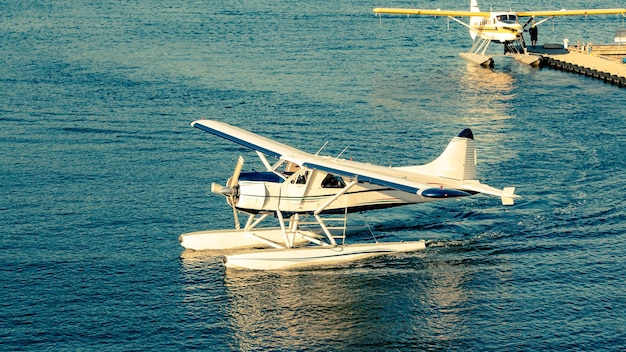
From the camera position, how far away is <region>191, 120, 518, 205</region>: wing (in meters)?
30.9

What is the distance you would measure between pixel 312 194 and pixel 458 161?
618 cm

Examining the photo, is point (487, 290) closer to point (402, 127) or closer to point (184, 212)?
point (184, 212)

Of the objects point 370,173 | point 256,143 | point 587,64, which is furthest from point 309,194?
point 587,64

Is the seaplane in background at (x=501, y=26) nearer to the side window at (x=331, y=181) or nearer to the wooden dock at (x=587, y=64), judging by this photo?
the wooden dock at (x=587, y=64)

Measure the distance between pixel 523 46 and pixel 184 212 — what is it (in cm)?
5064

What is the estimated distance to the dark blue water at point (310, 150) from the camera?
29500 mm

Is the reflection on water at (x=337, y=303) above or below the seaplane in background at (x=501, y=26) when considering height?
below

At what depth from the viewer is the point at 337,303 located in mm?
30828

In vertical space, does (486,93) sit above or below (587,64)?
below

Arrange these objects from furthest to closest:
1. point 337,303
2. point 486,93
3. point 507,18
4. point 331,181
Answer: point 507,18 → point 486,93 → point 331,181 → point 337,303

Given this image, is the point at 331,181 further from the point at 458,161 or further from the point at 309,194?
the point at 458,161

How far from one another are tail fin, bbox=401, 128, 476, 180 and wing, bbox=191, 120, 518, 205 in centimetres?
28

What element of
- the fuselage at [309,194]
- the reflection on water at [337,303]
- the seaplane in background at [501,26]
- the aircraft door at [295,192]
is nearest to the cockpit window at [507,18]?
the seaplane in background at [501,26]

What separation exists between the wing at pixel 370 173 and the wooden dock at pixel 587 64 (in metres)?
39.9
